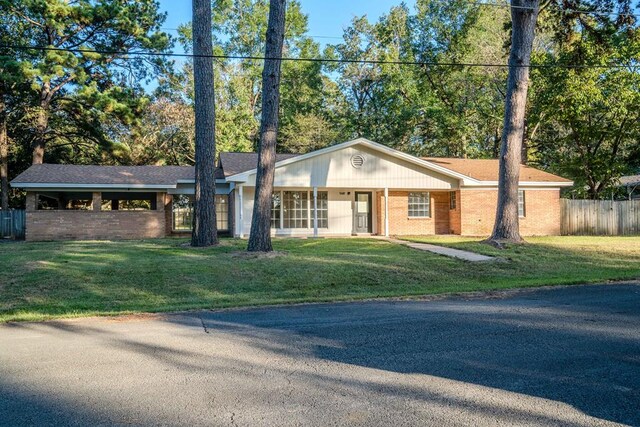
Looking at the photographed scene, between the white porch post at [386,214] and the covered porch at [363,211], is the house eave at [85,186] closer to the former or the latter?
the covered porch at [363,211]

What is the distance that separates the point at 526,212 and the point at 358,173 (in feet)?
27.7

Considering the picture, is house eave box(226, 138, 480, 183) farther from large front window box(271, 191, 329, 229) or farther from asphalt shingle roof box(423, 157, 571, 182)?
large front window box(271, 191, 329, 229)

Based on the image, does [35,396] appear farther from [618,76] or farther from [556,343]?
[618,76]

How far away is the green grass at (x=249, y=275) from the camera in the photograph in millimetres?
8469

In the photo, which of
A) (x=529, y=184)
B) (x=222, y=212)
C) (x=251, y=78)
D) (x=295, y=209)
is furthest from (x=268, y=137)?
(x=251, y=78)

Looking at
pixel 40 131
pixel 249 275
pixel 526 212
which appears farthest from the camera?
pixel 40 131

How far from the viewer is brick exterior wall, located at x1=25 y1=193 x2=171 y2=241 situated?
66.4 ft

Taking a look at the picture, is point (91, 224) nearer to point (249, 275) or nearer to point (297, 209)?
point (297, 209)

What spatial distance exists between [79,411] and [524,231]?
22.1 meters

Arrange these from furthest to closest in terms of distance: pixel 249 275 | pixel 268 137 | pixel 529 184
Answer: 1. pixel 529 184
2. pixel 268 137
3. pixel 249 275

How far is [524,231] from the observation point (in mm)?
22562

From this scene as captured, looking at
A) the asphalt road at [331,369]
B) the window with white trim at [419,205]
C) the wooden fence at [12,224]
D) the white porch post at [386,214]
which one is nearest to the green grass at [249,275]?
the asphalt road at [331,369]

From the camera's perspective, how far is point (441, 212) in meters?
23.3

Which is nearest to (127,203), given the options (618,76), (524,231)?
(524,231)
